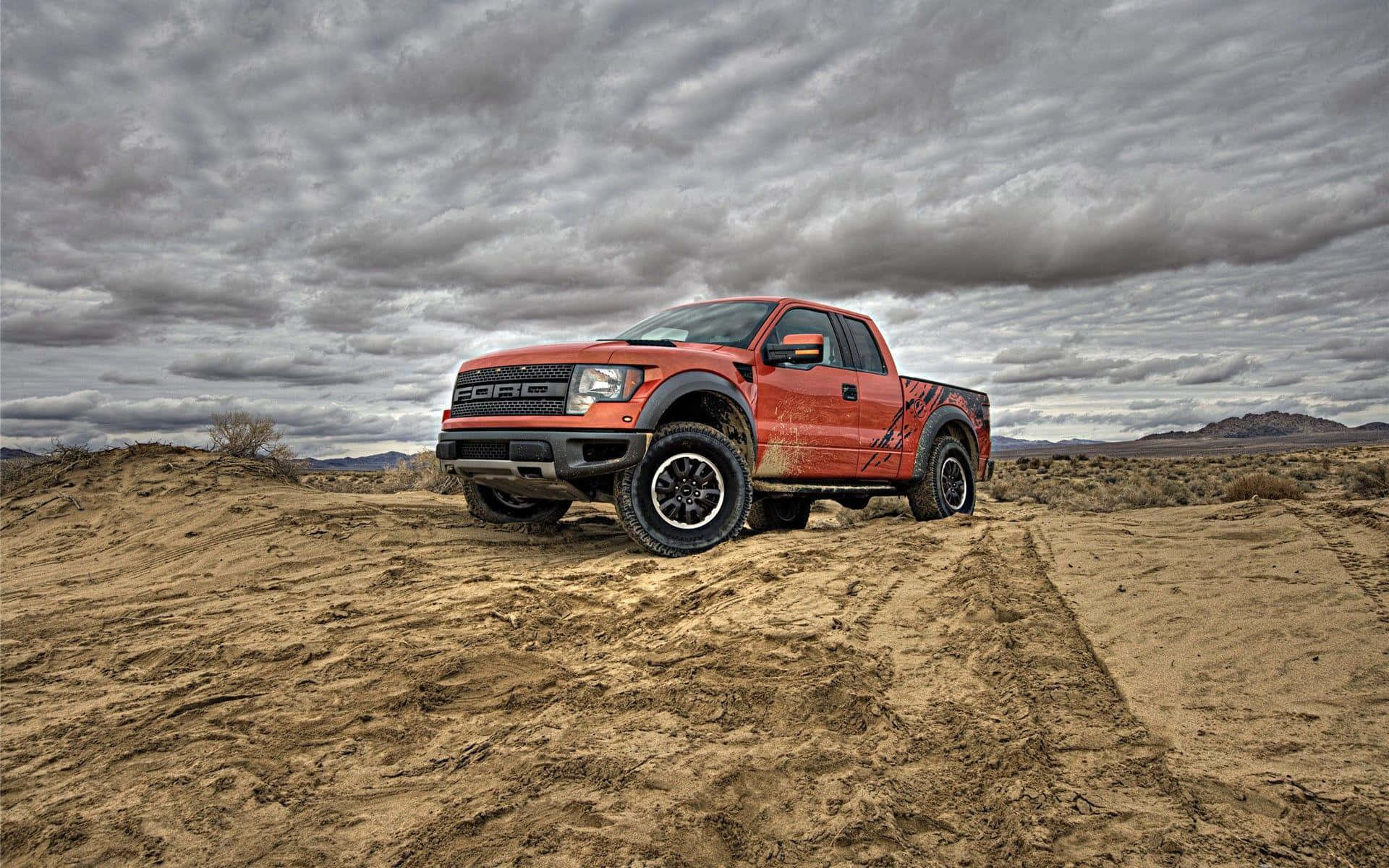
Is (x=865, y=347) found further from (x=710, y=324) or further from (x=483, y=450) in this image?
(x=483, y=450)

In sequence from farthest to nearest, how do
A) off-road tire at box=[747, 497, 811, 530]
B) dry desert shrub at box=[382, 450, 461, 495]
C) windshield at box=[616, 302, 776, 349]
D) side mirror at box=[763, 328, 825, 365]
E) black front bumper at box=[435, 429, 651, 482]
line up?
dry desert shrub at box=[382, 450, 461, 495] → off-road tire at box=[747, 497, 811, 530] → windshield at box=[616, 302, 776, 349] → side mirror at box=[763, 328, 825, 365] → black front bumper at box=[435, 429, 651, 482]

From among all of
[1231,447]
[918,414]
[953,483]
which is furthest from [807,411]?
[1231,447]

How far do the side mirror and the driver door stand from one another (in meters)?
0.09

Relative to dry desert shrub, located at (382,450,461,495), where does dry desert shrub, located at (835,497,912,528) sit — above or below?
below

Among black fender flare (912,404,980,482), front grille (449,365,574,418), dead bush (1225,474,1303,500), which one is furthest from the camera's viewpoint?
dead bush (1225,474,1303,500)

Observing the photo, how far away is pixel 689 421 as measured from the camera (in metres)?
6.60

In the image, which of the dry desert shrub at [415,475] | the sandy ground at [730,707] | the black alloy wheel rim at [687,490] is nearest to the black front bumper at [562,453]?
the black alloy wheel rim at [687,490]

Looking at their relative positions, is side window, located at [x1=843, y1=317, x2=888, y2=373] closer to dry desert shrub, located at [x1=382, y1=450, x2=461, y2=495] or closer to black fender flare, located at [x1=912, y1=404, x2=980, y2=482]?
Result: black fender flare, located at [x1=912, y1=404, x2=980, y2=482]

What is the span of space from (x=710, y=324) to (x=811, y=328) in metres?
0.99

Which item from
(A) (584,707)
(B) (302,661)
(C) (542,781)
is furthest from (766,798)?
(B) (302,661)

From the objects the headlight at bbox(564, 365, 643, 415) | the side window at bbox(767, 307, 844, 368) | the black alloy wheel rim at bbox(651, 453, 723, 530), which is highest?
the side window at bbox(767, 307, 844, 368)

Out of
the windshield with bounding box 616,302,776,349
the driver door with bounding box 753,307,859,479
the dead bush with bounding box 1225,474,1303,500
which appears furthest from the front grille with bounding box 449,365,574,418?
the dead bush with bounding box 1225,474,1303,500

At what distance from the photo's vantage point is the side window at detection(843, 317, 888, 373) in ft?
26.3

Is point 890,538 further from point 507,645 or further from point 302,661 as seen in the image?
point 302,661
